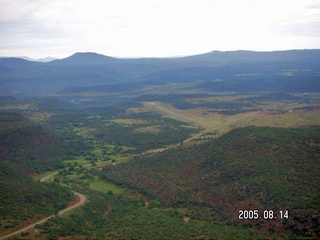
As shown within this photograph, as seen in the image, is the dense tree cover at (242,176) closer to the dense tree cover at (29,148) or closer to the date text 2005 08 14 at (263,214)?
the date text 2005 08 14 at (263,214)

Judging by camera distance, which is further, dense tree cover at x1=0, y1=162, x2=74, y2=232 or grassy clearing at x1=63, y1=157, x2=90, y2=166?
grassy clearing at x1=63, y1=157, x2=90, y2=166

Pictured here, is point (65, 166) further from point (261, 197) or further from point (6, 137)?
point (261, 197)

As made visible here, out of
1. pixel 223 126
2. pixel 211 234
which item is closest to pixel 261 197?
pixel 211 234

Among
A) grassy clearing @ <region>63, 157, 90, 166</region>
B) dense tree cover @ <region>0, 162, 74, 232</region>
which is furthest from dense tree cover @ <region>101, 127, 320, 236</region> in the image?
dense tree cover @ <region>0, 162, 74, 232</region>

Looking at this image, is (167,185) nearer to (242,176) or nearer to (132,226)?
(242,176)

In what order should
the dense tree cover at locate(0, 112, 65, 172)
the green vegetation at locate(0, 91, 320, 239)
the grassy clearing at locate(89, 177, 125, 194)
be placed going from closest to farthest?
1. the green vegetation at locate(0, 91, 320, 239)
2. the grassy clearing at locate(89, 177, 125, 194)
3. the dense tree cover at locate(0, 112, 65, 172)

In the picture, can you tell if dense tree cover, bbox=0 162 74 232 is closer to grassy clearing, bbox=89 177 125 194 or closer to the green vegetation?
the green vegetation
